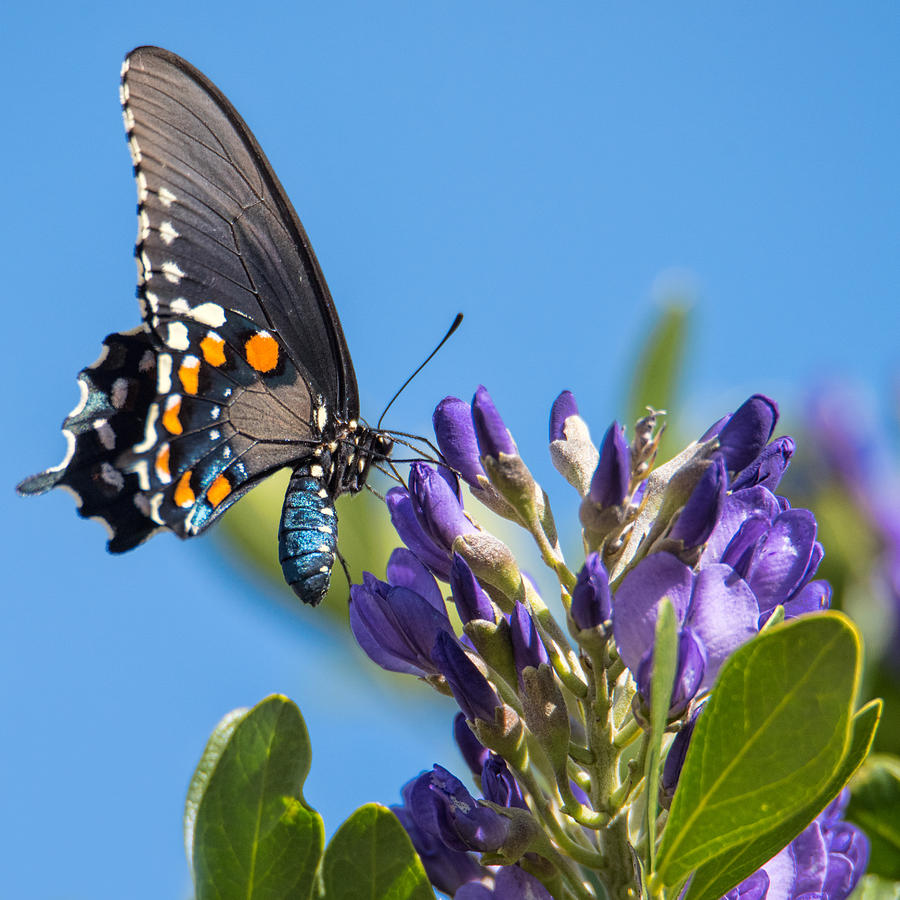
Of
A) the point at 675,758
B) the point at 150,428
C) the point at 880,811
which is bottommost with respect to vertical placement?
the point at 880,811

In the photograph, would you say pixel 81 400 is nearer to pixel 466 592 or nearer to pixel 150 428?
pixel 150 428

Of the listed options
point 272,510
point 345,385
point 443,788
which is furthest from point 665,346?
point 443,788

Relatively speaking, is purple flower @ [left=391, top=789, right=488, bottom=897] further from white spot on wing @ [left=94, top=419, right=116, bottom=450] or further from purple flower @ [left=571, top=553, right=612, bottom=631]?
white spot on wing @ [left=94, top=419, right=116, bottom=450]

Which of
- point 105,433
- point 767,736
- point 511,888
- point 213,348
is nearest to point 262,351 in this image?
point 213,348

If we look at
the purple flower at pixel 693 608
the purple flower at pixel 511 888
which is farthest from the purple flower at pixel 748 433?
the purple flower at pixel 511 888

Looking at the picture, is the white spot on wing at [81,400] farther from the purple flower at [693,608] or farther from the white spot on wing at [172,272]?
the purple flower at [693,608]


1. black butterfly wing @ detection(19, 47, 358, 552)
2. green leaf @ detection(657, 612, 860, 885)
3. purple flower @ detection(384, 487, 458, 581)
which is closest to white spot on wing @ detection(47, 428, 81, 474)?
black butterfly wing @ detection(19, 47, 358, 552)
